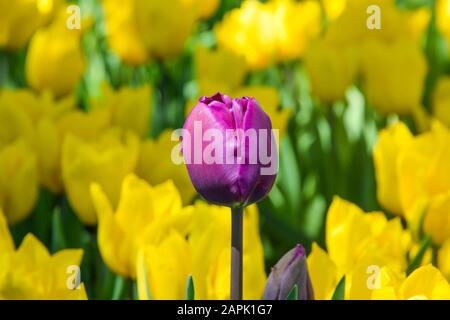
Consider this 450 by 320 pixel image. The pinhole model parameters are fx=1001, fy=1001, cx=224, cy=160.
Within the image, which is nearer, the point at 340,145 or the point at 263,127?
the point at 263,127

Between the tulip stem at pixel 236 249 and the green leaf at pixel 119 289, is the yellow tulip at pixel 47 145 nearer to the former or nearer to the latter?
the green leaf at pixel 119 289

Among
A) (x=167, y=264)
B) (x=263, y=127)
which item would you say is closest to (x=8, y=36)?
(x=167, y=264)

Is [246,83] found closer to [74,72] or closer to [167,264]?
[74,72]

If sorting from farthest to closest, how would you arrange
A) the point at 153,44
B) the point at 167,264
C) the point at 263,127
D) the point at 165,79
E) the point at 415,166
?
the point at 165,79
the point at 153,44
the point at 415,166
the point at 167,264
the point at 263,127

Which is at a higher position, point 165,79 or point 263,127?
point 165,79

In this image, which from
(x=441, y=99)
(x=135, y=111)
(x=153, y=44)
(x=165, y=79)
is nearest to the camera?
(x=135, y=111)

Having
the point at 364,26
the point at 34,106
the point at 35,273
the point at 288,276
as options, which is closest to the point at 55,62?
the point at 34,106

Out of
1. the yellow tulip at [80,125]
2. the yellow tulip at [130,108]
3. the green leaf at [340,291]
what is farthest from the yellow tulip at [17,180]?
the green leaf at [340,291]

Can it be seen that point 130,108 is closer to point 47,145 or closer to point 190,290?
point 47,145
